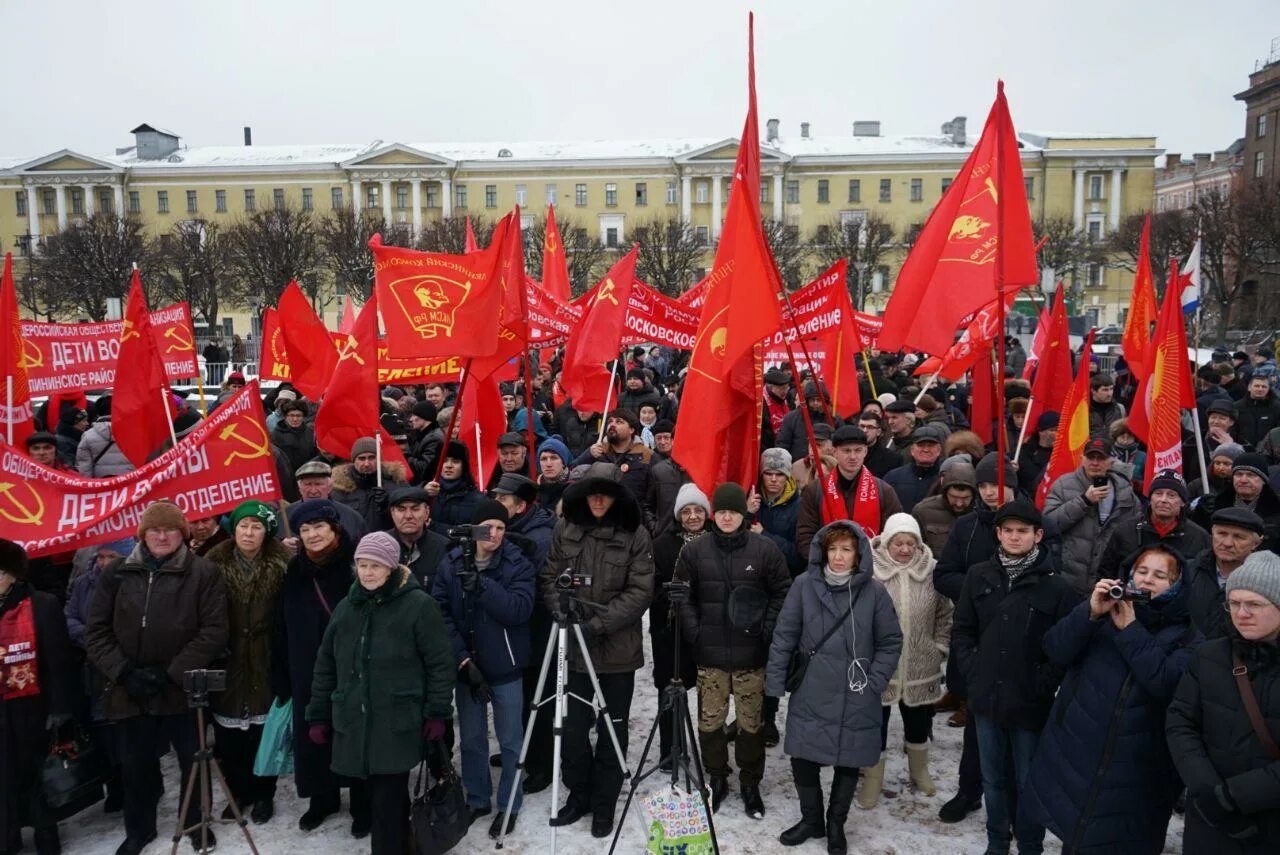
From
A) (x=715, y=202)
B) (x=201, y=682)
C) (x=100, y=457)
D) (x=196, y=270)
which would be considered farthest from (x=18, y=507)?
(x=715, y=202)

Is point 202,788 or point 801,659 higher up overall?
point 801,659

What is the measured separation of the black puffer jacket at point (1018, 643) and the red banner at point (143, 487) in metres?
3.92

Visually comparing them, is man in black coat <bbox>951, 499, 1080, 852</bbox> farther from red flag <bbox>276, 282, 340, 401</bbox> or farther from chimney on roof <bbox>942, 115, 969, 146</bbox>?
chimney on roof <bbox>942, 115, 969, 146</bbox>

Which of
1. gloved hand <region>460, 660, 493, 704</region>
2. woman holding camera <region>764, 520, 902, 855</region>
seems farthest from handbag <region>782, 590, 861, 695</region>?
gloved hand <region>460, 660, 493, 704</region>

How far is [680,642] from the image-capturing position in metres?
5.00

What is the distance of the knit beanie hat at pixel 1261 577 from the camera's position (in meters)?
3.13

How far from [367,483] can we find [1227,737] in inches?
210

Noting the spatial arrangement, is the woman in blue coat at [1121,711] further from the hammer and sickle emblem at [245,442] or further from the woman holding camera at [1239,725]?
the hammer and sickle emblem at [245,442]

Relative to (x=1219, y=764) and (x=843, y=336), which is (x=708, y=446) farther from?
(x=843, y=336)

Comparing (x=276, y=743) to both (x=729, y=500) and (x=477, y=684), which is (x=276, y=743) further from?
(x=729, y=500)

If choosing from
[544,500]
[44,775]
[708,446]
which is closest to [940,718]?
[708,446]

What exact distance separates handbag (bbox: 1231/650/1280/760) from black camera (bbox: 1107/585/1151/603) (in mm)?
353

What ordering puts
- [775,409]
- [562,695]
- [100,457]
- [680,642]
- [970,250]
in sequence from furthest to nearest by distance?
1. [775,409]
2. [100,457]
3. [970,250]
4. [680,642]
5. [562,695]

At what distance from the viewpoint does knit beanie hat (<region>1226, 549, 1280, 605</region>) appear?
10.3ft
